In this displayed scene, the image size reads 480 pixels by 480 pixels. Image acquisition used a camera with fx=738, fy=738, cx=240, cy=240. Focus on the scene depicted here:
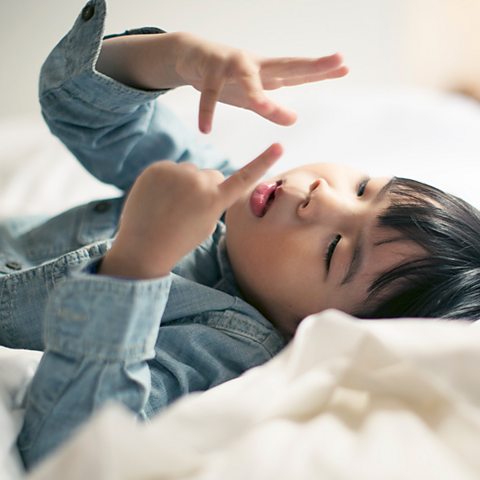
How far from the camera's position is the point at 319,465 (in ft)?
1.55

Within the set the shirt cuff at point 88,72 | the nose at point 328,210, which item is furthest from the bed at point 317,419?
the shirt cuff at point 88,72

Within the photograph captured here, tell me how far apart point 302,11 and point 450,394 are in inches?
47.0

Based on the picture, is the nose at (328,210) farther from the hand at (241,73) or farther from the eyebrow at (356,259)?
the hand at (241,73)

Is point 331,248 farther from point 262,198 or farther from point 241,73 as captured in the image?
point 241,73

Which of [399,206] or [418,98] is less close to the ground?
[399,206]

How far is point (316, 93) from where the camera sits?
57.3 inches

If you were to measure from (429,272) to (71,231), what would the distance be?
432 mm

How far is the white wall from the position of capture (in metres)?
1.35

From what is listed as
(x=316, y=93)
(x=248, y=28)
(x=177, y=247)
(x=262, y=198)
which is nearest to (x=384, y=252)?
(x=262, y=198)

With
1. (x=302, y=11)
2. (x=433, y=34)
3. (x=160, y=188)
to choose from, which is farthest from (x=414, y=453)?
(x=433, y=34)

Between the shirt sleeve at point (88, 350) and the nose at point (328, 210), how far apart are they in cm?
22

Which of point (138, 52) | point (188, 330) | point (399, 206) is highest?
point (138, 52)

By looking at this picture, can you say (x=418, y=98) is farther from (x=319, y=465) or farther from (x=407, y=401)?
(x=319, y=465)

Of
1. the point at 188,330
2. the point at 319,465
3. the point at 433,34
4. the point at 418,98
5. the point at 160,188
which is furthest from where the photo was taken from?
the point at 433,34
